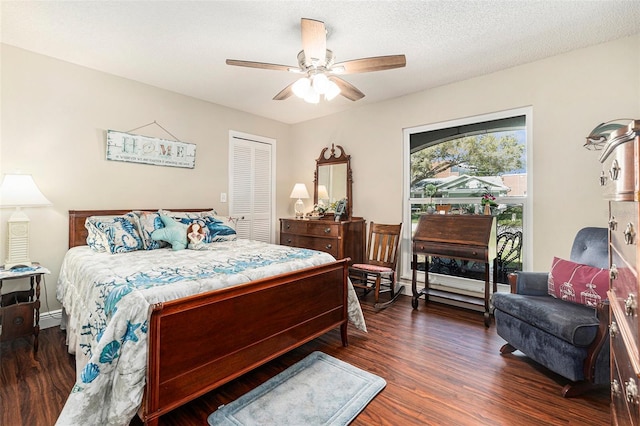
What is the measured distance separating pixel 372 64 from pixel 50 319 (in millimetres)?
3772

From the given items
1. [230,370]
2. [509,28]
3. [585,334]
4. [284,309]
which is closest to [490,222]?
[585,334]

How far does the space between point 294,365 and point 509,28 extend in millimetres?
3120

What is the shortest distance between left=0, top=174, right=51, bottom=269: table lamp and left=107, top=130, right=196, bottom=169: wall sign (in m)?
0.81

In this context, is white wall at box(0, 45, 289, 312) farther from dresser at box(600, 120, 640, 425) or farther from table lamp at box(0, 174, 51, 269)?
dresser at box(600, 120, 640, 425)

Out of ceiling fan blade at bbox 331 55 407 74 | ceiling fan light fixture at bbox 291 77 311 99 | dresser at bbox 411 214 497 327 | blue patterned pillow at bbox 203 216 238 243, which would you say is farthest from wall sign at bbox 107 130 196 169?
dresser at bbox 411 214 497 327

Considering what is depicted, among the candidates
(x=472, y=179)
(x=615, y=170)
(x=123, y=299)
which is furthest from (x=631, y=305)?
(x=472, y=179)

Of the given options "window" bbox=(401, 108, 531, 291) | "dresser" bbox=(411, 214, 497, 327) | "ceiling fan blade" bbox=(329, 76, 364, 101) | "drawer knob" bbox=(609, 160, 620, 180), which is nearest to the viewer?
"drawer knob" bbox=(609, 160, 620, 180)

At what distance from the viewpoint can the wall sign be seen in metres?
3.28

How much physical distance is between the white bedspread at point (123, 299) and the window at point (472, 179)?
5.53 ft

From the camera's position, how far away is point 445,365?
87.4 inches

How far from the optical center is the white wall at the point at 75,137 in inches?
108

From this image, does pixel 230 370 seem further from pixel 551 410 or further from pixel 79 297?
pixel 551 410

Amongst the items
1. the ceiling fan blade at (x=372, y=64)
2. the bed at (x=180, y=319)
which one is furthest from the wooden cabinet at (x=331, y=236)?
the ceiling fan blade at (x=372, y=64)

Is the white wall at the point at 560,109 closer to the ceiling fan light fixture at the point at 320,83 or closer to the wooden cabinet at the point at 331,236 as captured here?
the wooden cabinet at the point at 331,236
